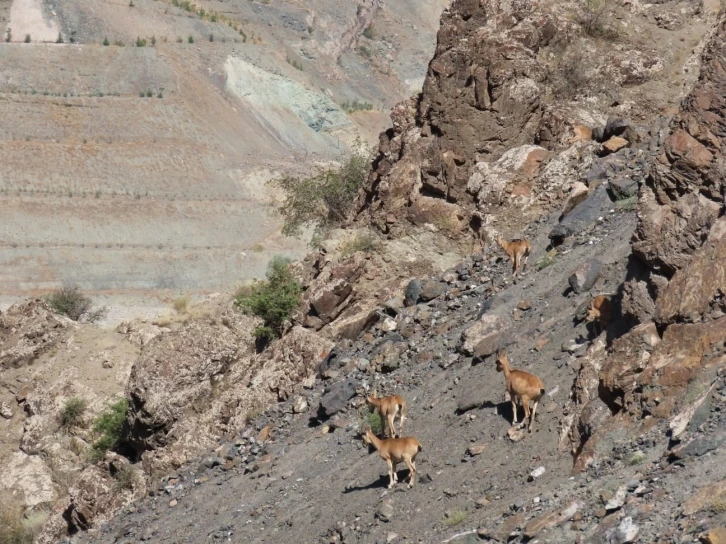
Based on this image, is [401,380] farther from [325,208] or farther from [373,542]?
[325,208]

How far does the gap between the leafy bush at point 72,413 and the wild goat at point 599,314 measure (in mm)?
15514

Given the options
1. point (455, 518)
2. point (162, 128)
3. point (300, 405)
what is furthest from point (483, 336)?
point (162, 128)

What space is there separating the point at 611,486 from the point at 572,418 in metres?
2.56

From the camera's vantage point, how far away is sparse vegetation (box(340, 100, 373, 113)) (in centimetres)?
9469

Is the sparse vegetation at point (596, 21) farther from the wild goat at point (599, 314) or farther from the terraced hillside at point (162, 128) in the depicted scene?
the terraced hillside at point (162, 128)

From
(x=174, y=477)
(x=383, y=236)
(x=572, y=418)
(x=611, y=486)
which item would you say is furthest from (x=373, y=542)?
(x=383, y=236)

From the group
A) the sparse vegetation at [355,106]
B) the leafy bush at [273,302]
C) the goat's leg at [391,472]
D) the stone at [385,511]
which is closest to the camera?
the stone at [385,511]

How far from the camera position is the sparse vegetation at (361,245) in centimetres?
2225

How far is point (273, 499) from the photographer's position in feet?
54.0

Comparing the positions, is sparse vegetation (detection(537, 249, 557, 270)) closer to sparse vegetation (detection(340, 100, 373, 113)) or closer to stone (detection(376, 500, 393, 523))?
stone (detection(376, 500, 393, 523))

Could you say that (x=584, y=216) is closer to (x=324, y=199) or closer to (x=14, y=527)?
(x=324, y=199)

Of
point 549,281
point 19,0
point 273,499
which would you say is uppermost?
point 549,281

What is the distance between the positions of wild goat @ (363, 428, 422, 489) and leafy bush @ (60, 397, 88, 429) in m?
14.4

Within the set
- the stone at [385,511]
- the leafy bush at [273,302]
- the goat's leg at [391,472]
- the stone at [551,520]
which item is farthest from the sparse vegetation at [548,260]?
the stone at [551,520]
